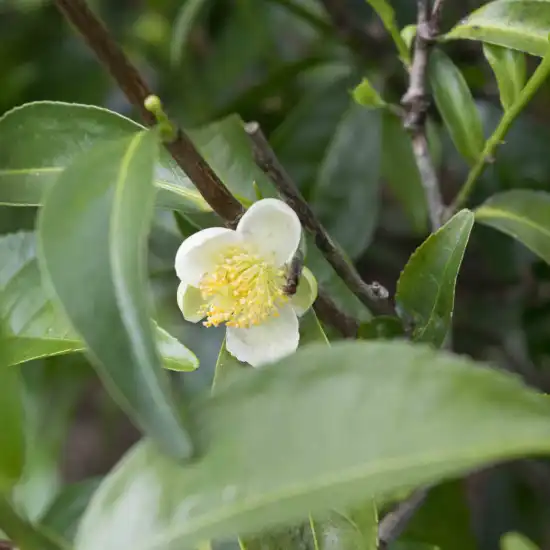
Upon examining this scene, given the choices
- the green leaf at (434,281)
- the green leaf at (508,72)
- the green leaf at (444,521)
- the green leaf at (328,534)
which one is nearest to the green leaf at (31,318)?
the green leaf at (328,534)

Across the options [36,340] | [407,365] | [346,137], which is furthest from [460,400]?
[346,137]

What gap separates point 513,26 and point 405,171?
37 centimetres

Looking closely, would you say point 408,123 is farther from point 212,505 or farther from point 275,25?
point 275,25

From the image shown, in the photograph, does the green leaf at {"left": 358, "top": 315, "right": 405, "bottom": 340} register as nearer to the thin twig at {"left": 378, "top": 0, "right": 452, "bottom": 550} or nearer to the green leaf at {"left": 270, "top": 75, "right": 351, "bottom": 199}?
the thin twig at {"left": 378, "top": 0, "right": 452, "bottom": 550}

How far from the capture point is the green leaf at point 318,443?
0.79ft

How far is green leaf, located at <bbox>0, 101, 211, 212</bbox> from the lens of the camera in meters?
0.41

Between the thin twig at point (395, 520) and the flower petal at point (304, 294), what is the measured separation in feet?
0.50

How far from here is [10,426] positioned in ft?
1.02

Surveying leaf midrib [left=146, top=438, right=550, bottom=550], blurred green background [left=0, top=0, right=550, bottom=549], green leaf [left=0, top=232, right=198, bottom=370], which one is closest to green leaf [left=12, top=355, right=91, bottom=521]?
blurred green background [left=0, top=0, right=550, bottom=549]

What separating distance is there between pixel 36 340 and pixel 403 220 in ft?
2.44

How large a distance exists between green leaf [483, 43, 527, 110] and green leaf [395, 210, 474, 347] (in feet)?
0.33

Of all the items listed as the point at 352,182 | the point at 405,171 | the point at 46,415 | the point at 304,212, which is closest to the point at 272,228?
the point at 304,212

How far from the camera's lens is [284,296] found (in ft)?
1.36

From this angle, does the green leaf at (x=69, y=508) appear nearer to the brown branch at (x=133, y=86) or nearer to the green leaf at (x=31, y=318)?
the green leaf at (x=31, y=318)
